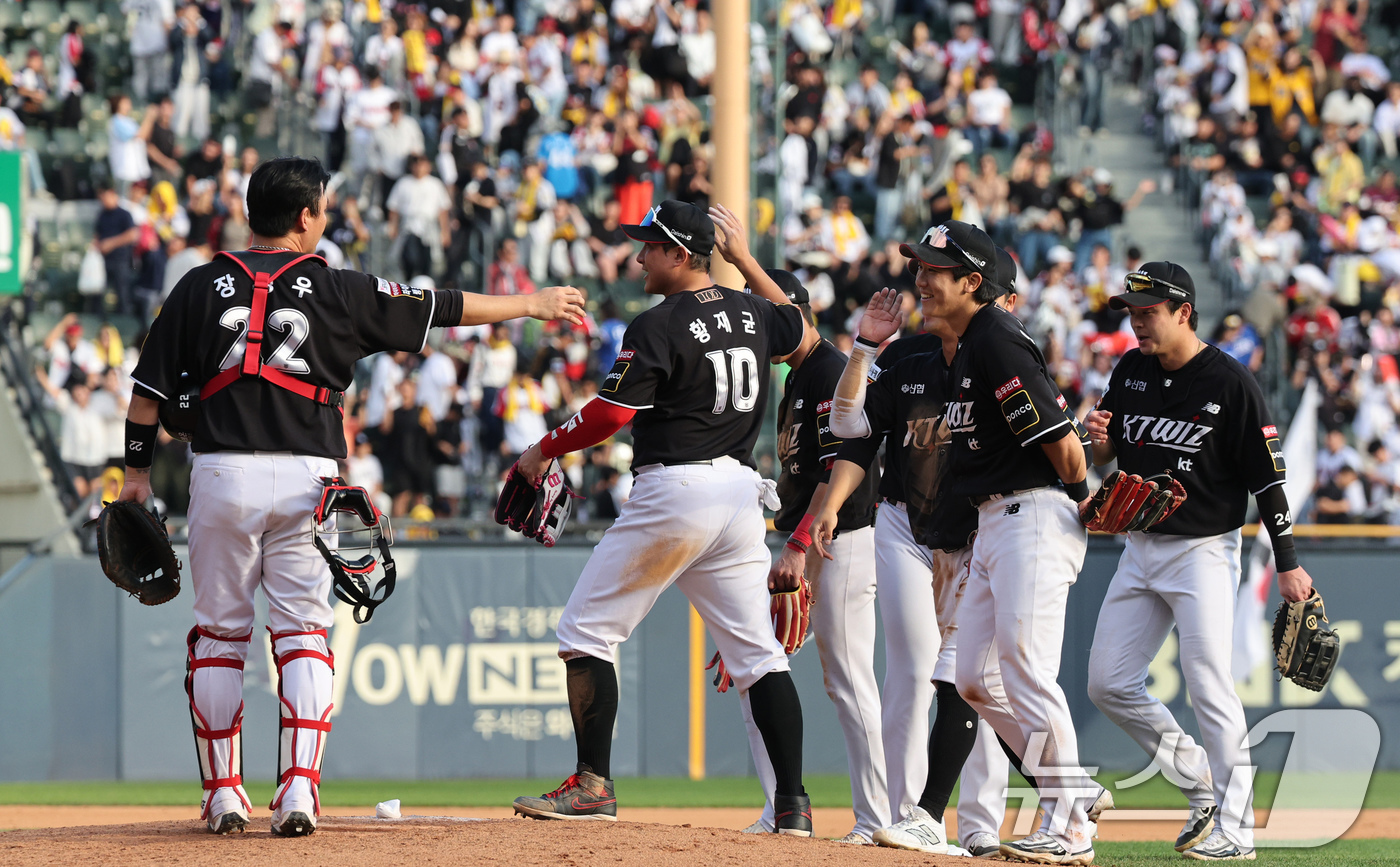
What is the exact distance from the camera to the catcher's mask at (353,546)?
5582 millimetres

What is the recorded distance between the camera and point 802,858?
17.1ft

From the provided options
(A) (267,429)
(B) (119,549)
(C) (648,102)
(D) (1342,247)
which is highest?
(C) (648,102)

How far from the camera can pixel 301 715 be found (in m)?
5.56

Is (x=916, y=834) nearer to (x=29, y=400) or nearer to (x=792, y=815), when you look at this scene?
(x=792, y=815)

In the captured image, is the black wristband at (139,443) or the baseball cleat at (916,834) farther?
the baseball cleat at (916,834)

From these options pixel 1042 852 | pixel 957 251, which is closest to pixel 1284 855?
pixel 1042 852

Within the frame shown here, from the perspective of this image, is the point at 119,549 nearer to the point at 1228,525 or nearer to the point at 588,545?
the point at 1228,525

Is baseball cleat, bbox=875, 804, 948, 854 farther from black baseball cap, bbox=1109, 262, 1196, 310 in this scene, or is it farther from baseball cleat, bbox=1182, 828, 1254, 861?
black baseball cap, bbox=1109, 262, 1196, 310

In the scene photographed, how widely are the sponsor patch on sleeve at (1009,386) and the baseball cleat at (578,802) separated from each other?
211 centimetres

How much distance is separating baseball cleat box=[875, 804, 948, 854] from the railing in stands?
9199mm

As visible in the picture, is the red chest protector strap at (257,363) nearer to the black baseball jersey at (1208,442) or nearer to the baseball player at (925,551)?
the baseball player at (925,551)

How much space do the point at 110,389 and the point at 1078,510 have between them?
10.8 m

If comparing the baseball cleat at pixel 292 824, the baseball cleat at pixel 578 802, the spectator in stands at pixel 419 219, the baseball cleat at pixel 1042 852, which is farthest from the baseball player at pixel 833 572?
the spectator in stands at pixel 419 219

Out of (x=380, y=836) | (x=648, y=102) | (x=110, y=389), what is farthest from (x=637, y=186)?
(x=380, y=836)
